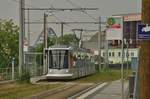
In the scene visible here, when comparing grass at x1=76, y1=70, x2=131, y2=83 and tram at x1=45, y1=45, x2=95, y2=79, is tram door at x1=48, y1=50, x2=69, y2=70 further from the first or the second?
grass at x1=76, y1=70, x2=131, y2=83

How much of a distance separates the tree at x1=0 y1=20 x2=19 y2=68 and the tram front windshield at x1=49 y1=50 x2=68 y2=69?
1046 inches

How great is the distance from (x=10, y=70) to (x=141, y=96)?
40.6 m

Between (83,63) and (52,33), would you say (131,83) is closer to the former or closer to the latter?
(83,63)

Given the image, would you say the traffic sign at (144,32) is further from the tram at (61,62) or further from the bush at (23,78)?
the tram at (61,62)

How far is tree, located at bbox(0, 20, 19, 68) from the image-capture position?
77637mm

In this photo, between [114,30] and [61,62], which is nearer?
[114,30]

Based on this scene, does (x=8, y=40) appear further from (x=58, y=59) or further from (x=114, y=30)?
(x=114, y=30)

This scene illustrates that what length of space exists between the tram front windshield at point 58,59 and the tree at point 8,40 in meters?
26.6

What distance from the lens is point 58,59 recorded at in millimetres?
49156

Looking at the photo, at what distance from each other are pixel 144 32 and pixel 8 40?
67.6 metres

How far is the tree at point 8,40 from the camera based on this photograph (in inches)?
3057

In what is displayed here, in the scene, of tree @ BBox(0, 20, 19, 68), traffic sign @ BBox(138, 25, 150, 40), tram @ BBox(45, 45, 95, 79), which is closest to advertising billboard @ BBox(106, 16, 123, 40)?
traffic sign @ BBox(138, 25, 150, 40)

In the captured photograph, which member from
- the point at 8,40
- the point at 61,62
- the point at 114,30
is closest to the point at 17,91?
the point at 61,62

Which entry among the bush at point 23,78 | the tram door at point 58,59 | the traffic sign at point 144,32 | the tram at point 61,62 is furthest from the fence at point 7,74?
the traffic sign at point 144,32
